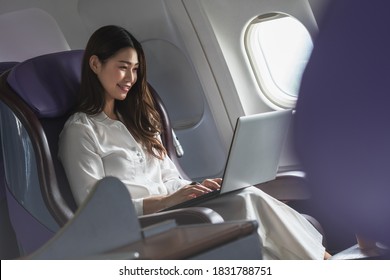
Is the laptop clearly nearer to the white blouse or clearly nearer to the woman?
the woman

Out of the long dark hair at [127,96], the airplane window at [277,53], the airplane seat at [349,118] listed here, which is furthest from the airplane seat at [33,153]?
the airplane seat at [349,118]

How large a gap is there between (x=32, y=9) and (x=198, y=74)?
3.04ft

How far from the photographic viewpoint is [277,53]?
11.5 ft

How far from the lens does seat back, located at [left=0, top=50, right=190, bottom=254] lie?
84.8 inches

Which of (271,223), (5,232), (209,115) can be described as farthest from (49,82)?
(209,115)

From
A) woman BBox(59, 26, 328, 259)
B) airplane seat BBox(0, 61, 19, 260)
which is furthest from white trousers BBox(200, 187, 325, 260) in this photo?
airplane seat BBox(0, 61, 19, 260)

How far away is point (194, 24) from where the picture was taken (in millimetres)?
3387

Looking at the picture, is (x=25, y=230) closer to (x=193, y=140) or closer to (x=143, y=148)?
(x=143, y=148)

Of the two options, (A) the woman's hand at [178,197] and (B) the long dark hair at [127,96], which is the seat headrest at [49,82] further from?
(A) the woman's hand at [178,197]

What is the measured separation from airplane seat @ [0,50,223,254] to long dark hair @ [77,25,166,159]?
0.11m

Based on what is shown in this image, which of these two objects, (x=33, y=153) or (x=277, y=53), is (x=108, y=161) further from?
(x=277, y=53)

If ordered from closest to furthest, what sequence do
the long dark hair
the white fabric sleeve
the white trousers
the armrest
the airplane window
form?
the armrest, the white trousers, the white fabric sleeve, the long dark hair, the airplane window
